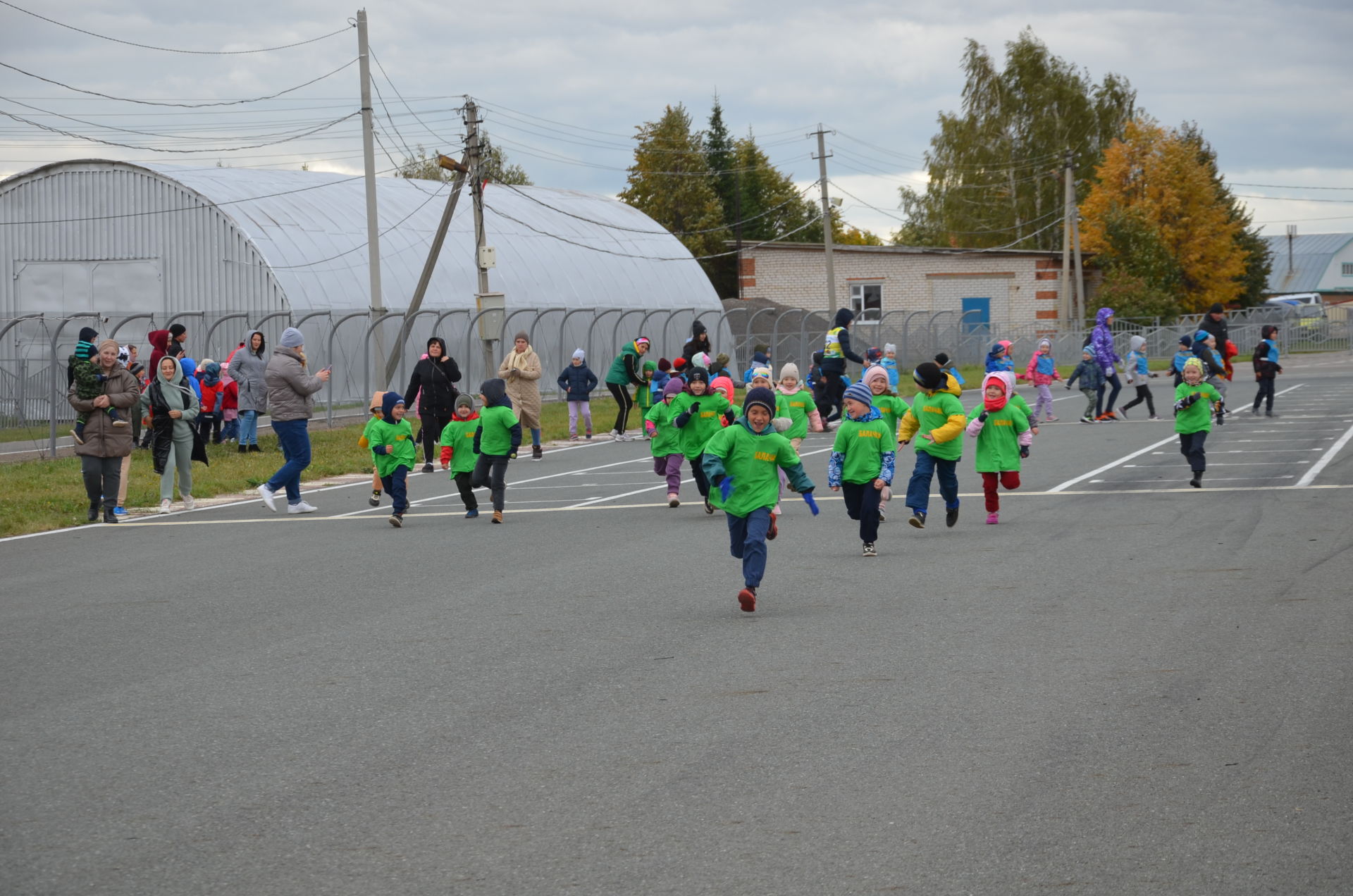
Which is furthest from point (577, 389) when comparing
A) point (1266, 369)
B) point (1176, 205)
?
point (1176, 205)

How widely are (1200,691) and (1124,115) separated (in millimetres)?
78877

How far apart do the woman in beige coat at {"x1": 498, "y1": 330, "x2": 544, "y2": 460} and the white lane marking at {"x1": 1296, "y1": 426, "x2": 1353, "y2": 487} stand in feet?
34.7

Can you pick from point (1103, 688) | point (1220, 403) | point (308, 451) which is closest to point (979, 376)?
point (1220, 403)

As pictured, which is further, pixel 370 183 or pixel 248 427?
pixel 370 183

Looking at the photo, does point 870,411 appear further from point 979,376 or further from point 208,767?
point 979,376

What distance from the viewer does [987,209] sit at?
80.3m

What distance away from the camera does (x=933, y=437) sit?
1250 cm

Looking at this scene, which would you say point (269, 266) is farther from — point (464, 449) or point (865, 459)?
point (865, 459)

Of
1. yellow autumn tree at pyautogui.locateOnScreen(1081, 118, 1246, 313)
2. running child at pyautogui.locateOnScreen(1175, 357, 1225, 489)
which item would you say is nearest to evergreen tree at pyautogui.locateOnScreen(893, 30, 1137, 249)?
yellow autumn tree at pyautogui.locateOnScreen(1081, 118, 1246, 313)

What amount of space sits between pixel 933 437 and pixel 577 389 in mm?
13799

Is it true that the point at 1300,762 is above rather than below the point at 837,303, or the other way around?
below

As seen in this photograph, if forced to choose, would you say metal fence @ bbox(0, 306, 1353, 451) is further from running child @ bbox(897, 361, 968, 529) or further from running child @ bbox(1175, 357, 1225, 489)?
running child @ bbox(1175, 357, 1225, 489)

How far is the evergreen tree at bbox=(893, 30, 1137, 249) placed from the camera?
258ft

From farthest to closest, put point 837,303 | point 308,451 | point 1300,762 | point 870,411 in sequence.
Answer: point 837,303, point 308,451, point 870,411, point 1300,762
